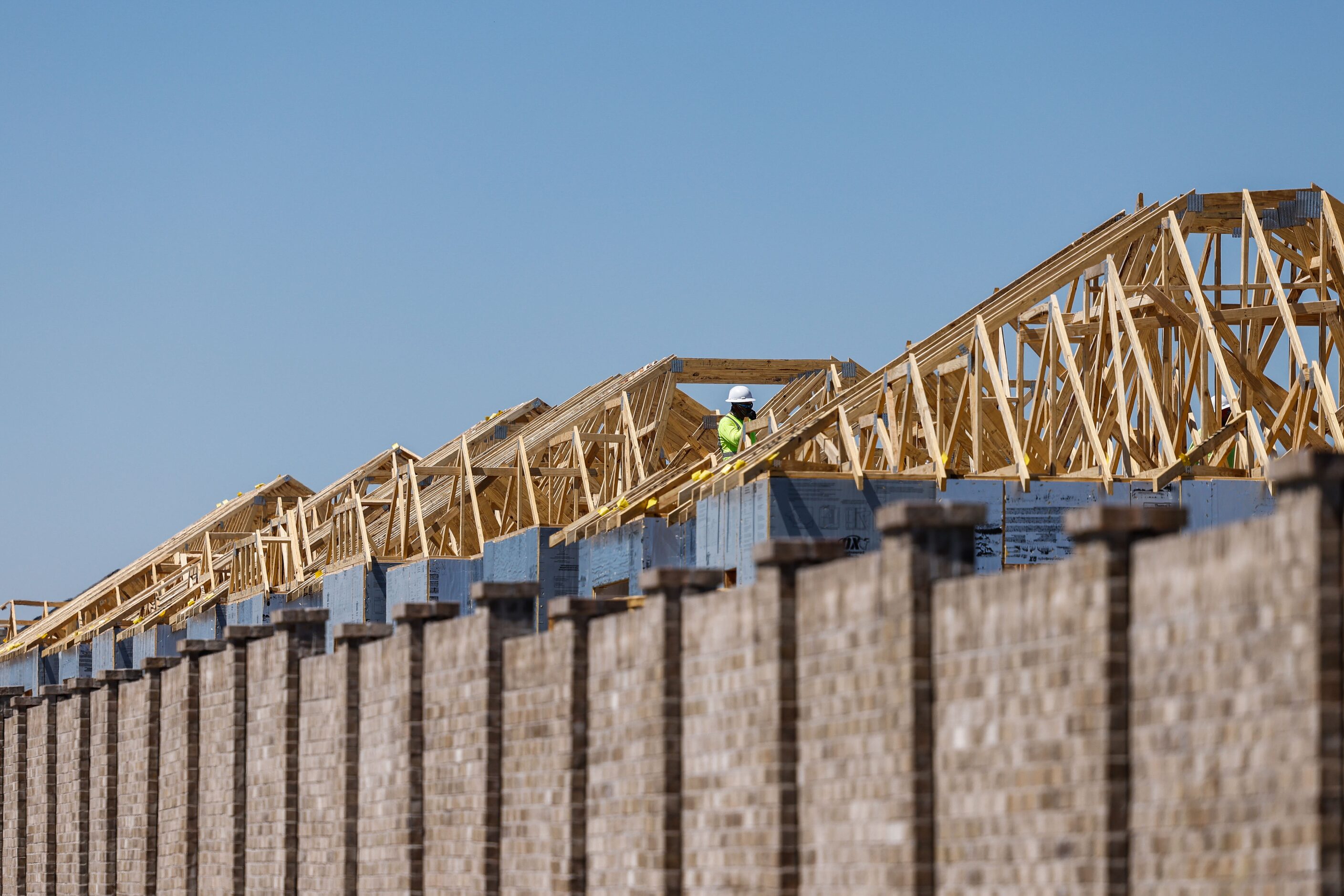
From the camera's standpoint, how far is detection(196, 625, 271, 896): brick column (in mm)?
20969

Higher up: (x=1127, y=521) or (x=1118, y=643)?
(x=1127, y=521)

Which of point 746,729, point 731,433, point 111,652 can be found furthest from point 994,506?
point 111,652

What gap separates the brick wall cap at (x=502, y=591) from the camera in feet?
50.8

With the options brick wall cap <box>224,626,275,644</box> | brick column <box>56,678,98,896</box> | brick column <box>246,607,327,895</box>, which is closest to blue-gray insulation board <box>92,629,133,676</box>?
brick column <box>56,678,98,896</box>

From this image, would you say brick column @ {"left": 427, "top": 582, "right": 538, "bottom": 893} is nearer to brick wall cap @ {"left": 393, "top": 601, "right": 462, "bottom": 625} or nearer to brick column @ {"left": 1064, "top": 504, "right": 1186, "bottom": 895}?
brick wall cap @ {"left": 393, "top": 601, "right": 462, "bottom": 625}

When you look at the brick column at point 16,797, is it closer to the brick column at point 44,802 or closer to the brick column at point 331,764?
the brick column at point 44,802

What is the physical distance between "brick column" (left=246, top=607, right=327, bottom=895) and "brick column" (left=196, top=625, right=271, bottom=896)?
133 millimetres

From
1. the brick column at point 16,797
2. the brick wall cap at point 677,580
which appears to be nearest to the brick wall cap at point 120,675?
the brick column at point 16,797

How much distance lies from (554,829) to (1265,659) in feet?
24.6

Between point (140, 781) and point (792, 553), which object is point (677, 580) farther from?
point (140, 781)

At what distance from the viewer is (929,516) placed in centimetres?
1015

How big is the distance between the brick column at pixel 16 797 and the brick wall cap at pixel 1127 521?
2346 cm

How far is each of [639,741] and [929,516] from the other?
3841mm

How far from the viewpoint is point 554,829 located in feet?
47.6
